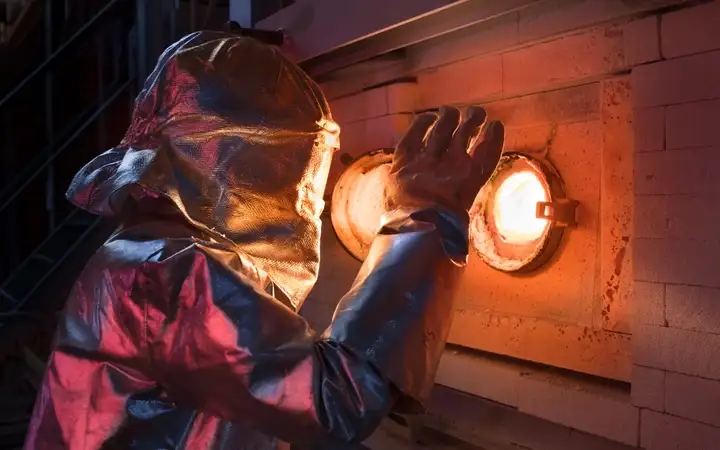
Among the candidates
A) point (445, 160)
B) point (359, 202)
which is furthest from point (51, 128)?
point (445, 160)

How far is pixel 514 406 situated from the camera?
69.1 inches

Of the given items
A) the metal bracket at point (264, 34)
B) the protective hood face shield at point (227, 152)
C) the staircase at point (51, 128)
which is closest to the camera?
the protective hood face shield at point (227, 152)

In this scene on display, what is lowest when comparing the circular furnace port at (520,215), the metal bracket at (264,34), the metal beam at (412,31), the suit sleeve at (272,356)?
the suit sleeve at (272,356)

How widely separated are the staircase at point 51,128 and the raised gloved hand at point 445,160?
1.72 metres

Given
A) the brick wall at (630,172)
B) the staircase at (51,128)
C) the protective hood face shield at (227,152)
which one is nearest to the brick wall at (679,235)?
the brick wall at (630,172)

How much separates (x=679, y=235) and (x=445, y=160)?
1.68ft

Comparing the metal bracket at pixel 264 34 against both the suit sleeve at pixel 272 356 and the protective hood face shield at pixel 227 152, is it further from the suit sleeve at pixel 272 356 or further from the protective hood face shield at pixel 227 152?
the suit sleeve at pixel 272 356

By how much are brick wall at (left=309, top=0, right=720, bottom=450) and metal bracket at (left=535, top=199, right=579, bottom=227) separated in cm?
6

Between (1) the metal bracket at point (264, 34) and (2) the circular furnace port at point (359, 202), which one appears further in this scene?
(1) the metal bracket at point (264, 34)

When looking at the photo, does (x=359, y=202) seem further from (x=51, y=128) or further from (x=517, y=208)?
(x=51, y=128)

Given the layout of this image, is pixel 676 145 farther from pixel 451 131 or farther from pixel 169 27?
pixel 169 27

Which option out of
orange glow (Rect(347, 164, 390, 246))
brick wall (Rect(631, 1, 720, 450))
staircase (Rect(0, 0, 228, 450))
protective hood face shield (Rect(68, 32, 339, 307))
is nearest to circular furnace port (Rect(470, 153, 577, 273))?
brick wall (Rect(631, 1, 720, 450))

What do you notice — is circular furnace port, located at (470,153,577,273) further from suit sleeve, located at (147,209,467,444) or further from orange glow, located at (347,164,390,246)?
suit sleeve, located at (147,209,467,444)

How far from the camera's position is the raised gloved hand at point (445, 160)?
1.33 m
